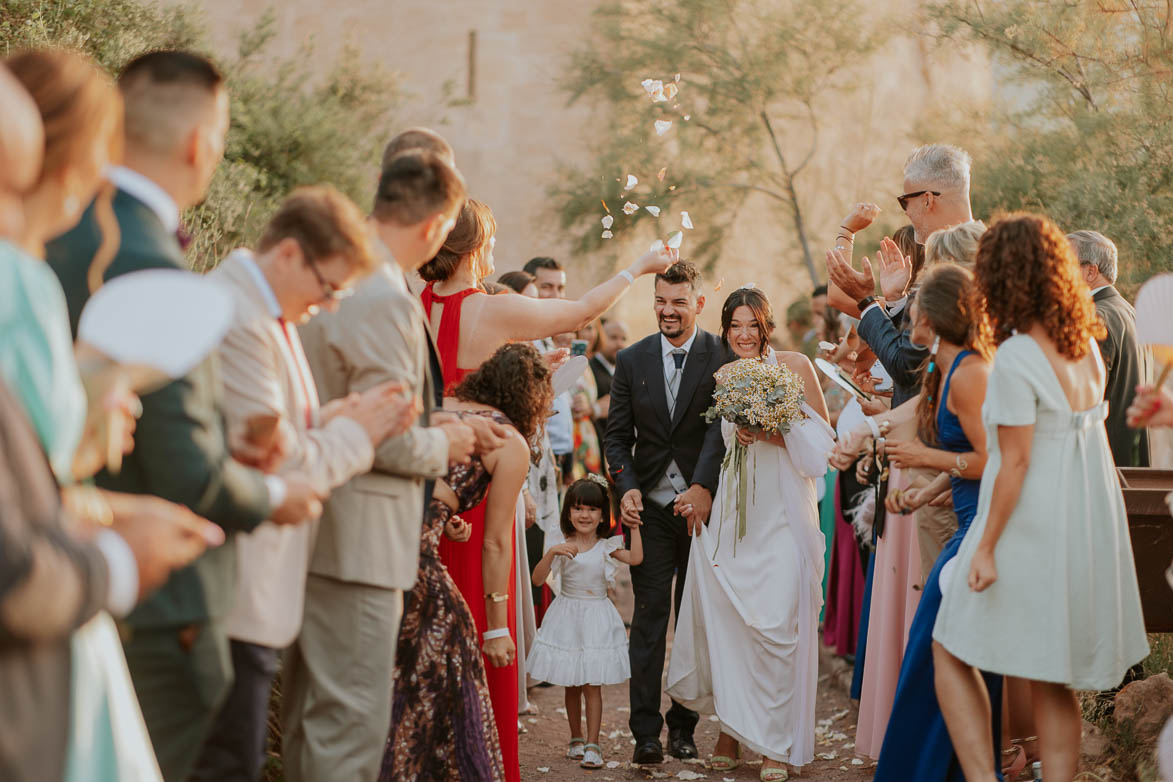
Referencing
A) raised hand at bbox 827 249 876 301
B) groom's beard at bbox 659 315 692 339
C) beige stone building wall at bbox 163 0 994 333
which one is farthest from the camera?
beige stone building wall at bbox 163 0 994 333

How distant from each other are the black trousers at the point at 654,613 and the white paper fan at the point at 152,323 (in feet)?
16.3

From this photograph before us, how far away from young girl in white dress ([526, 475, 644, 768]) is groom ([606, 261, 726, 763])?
0.44ft

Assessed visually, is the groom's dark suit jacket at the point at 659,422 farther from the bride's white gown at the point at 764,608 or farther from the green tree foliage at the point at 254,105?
the green tree foliage at the point at 254,105

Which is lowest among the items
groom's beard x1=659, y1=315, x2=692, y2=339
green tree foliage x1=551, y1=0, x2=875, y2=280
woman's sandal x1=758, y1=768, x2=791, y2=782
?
woman's sandal x1=758, y1=768, x2=791, y2=782

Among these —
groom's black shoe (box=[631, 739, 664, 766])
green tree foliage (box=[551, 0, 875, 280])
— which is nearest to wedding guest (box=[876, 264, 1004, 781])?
groom's black shoe (box=[631, 739, 664, 766])

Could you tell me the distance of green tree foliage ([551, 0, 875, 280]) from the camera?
22.2 meters

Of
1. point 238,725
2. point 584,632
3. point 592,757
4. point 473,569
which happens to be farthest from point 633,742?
point 238,725

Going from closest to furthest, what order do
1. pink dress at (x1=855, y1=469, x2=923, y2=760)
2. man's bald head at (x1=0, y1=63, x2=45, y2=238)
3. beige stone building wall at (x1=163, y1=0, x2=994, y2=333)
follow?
man's bald head at (x1=0, y1=63, x2=45, y2=238), pink dress at (x1=855, y1=469, x2=923, y2=760), beige stone building wall at (x1=163, y1=0, x2=994, y2=333)

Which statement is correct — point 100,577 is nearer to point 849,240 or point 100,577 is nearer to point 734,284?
point 849,240

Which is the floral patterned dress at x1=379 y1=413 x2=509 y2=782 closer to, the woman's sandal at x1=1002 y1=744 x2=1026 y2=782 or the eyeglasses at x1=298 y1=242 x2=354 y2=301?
the eyeglasses at x1=298 y1=242 x2=354 y2=301

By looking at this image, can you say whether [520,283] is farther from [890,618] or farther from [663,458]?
[890,618]

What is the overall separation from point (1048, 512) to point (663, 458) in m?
2.99

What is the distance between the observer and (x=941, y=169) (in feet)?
21.6

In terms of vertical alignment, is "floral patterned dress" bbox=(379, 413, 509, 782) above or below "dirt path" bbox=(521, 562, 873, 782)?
above
